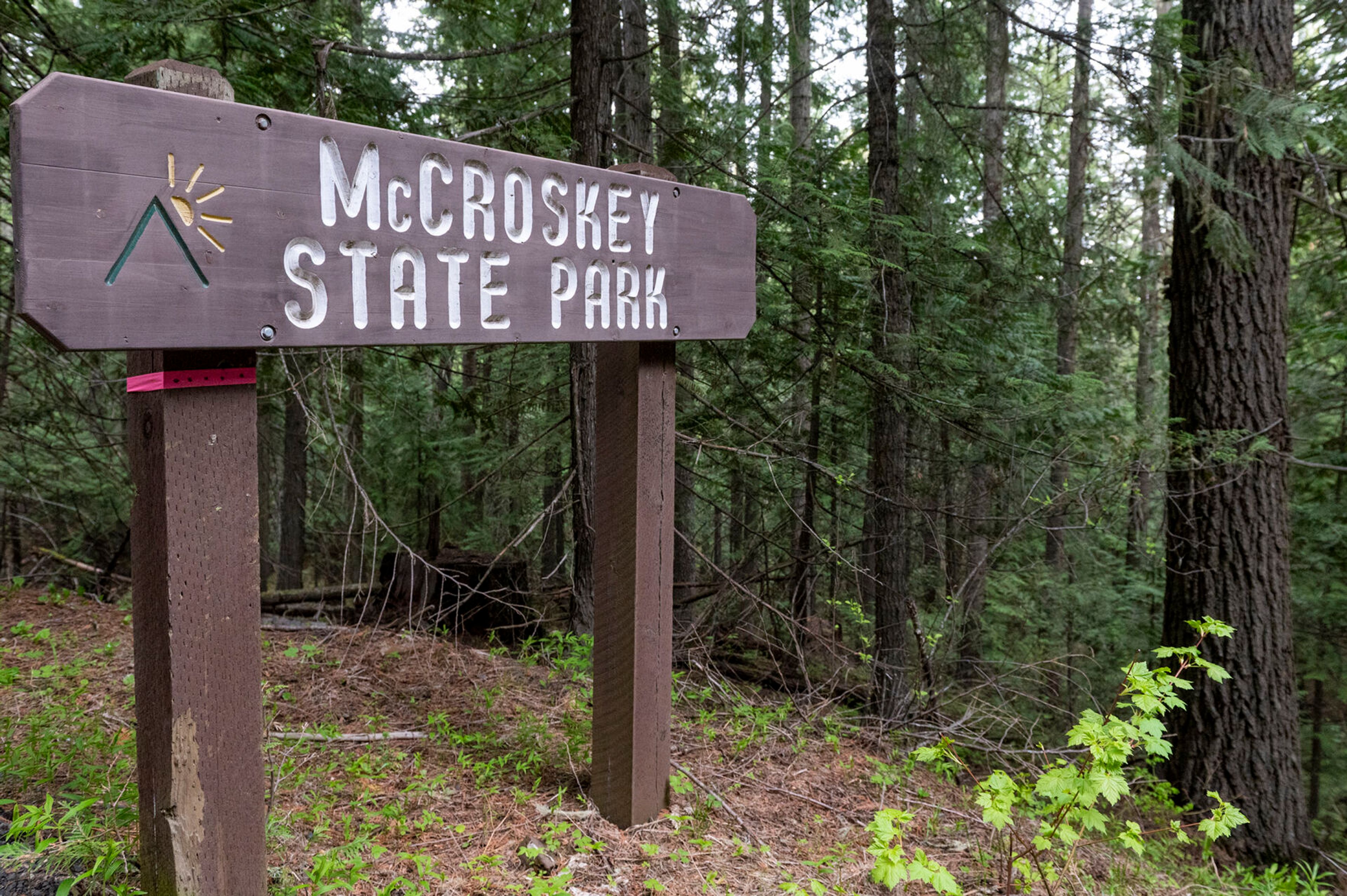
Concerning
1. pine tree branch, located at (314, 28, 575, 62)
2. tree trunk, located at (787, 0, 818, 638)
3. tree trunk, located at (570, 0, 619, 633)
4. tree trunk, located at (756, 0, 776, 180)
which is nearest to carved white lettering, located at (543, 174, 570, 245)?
pine tree branch, located at (314, 28, 575, 62)

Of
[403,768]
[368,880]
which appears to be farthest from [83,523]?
[368,880]

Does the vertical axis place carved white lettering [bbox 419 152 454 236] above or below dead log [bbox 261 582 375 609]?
above

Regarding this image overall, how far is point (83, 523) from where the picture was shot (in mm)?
7031

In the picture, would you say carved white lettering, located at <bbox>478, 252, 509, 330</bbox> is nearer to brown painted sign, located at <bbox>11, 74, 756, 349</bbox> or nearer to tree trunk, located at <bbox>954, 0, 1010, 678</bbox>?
brown painted sign, located at <bbox>11, 74, 756, 349</bbox>

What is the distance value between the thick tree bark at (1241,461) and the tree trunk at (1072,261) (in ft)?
2.21

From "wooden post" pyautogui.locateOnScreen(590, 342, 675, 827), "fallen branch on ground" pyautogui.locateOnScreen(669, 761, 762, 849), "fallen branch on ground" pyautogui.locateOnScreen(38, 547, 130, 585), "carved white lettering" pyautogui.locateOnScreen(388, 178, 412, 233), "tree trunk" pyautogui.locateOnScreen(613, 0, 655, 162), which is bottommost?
"fallen branch on ground" pyautogui.locateOnScreen(669, 761, 762, 849)

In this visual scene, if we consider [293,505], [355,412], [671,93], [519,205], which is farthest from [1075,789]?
[293,505]

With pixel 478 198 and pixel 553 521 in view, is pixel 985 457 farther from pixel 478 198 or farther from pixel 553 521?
pixel 553 521

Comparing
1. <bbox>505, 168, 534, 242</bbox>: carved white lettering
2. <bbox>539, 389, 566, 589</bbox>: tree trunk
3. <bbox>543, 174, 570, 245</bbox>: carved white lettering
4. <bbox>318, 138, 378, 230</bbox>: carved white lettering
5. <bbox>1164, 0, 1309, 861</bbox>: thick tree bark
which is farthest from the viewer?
<bbox>1164, 0, 1309, 861</bbox>: thick tree bark

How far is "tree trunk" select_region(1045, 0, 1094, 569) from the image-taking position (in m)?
5.84

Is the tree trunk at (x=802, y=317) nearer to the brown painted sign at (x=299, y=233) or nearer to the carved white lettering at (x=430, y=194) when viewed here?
the brown painted sign at (x=299, y=233)

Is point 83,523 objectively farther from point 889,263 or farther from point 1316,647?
point 1316,647

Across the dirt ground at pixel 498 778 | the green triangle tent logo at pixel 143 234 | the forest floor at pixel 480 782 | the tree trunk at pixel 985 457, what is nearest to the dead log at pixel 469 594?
the dirt ground at pixel 498 778

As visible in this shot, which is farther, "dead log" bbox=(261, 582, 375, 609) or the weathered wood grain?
"dead log" bbox=(261, 582, 375, 609)
